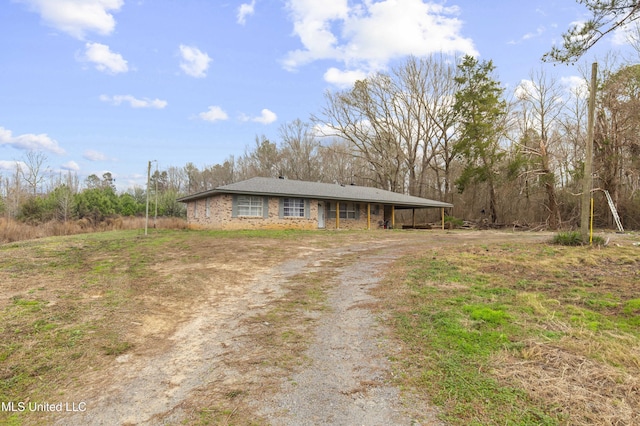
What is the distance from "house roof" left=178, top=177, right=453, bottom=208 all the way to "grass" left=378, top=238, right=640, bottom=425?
13208 millimetres

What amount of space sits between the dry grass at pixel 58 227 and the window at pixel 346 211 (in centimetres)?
996

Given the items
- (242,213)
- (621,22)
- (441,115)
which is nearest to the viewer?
(621,22)

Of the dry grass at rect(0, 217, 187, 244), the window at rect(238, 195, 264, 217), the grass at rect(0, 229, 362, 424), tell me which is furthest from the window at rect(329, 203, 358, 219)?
the grass at rect(0, 229, 362, 424)

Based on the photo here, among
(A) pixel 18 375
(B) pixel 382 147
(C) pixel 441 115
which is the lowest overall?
(A) pixel 18 375

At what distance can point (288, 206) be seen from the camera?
2047cm

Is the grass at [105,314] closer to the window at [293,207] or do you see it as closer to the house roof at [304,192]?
the house roof at [304,192]

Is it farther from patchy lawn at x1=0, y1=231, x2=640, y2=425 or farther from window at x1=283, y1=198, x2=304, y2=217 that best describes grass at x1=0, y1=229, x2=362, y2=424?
window at x1=283, y1=198, x2=304, y2=217

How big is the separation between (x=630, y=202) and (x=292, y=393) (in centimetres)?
2759

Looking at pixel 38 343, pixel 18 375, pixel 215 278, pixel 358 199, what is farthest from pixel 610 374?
pixel 358 199

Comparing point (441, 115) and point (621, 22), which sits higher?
point (441, 115)

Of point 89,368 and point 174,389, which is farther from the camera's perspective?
point 89,368

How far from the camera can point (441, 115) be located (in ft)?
104

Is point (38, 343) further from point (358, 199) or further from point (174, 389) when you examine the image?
point (358, 199)

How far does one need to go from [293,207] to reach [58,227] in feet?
43.9
